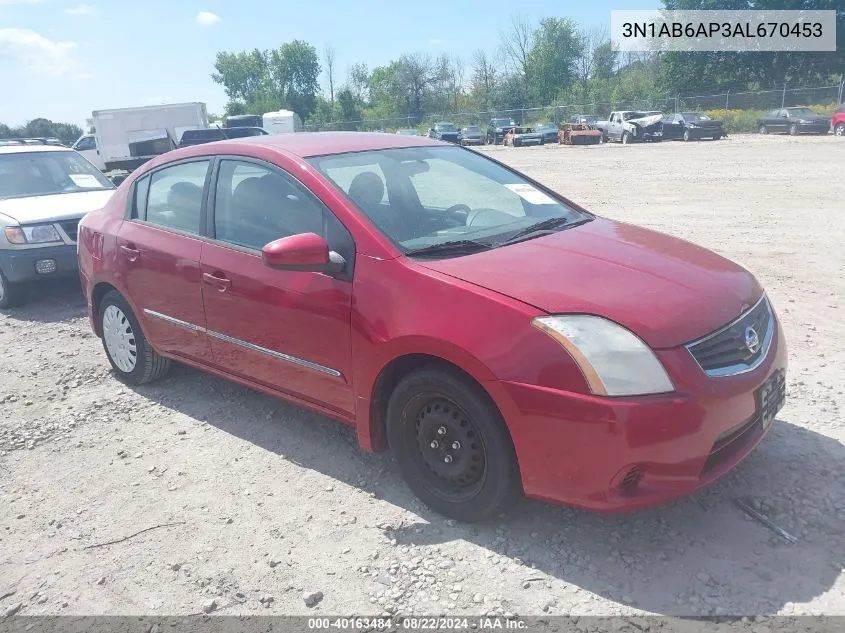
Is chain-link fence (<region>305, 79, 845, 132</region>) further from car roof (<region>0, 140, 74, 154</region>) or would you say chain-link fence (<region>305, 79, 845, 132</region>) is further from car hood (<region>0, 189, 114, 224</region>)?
car hood (<region>0, 189, 114, 224</region>)

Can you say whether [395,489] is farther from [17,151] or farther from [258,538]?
[17,151]

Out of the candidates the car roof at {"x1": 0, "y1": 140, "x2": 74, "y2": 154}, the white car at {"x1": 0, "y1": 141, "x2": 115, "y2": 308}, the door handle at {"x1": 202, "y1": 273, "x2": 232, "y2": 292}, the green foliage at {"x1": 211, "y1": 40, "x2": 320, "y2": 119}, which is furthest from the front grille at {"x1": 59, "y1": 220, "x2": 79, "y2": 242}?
the green foliage at {"x1": 211, "y1": 40, "x2": 320, "y2": 119}

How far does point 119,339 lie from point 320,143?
2163 millimetres

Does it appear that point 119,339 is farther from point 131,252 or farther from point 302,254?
point 302,254

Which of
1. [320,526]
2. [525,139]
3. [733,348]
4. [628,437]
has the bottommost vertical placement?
[320,526]

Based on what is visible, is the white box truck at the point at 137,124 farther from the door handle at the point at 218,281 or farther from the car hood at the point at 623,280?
the car hood at the point at 623,280

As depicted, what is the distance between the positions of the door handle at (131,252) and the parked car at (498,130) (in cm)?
4201

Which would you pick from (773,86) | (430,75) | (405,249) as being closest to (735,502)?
(405,249)

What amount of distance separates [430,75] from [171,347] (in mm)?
80590

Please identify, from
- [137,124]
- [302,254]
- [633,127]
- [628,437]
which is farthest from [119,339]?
[633,127]

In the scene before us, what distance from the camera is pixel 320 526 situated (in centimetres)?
326

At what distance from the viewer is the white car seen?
7.21 meters

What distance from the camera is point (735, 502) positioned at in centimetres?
316

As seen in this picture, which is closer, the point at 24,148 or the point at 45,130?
the point at 24,148
